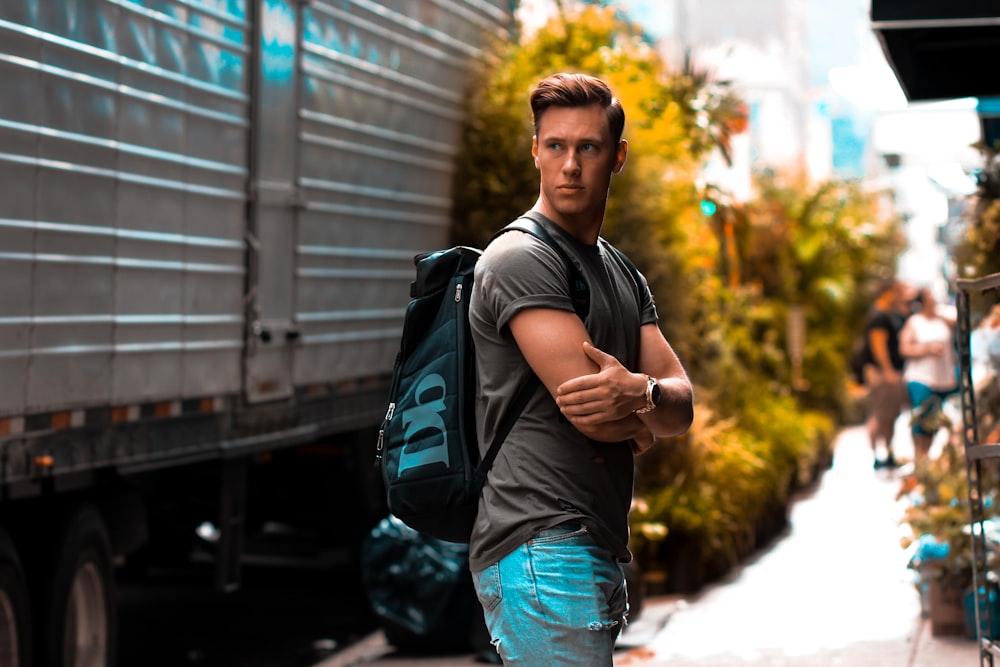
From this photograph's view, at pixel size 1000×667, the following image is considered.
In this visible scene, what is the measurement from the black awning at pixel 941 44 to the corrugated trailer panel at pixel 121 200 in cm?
325

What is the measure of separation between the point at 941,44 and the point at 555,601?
5.28 m

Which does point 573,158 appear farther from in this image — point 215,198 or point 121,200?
point 215,198

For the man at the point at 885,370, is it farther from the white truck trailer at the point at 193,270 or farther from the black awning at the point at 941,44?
the black awning at the point at 941,44

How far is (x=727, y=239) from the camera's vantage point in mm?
15453

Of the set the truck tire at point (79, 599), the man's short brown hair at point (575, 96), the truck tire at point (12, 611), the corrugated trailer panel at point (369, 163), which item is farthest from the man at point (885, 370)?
the man's short brown hair at point (575, 96)

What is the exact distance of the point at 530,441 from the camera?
3348mm

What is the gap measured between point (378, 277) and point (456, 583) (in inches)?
107

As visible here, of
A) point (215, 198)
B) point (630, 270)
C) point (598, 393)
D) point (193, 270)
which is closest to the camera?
point (598, 393)

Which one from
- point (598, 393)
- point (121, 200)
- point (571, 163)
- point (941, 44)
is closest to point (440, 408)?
point (598, 393)

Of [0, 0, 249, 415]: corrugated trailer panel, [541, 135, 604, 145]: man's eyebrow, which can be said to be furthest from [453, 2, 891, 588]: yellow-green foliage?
[541, 135, 604, 145]: man's eyebrow

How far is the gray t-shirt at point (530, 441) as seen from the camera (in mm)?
3311

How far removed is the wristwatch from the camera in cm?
339

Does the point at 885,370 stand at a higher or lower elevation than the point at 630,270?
lower

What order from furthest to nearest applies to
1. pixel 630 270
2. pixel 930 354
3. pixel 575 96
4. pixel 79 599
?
pixel 930 354
pixel 79 599
pixel 630 270
pixel 575 96
